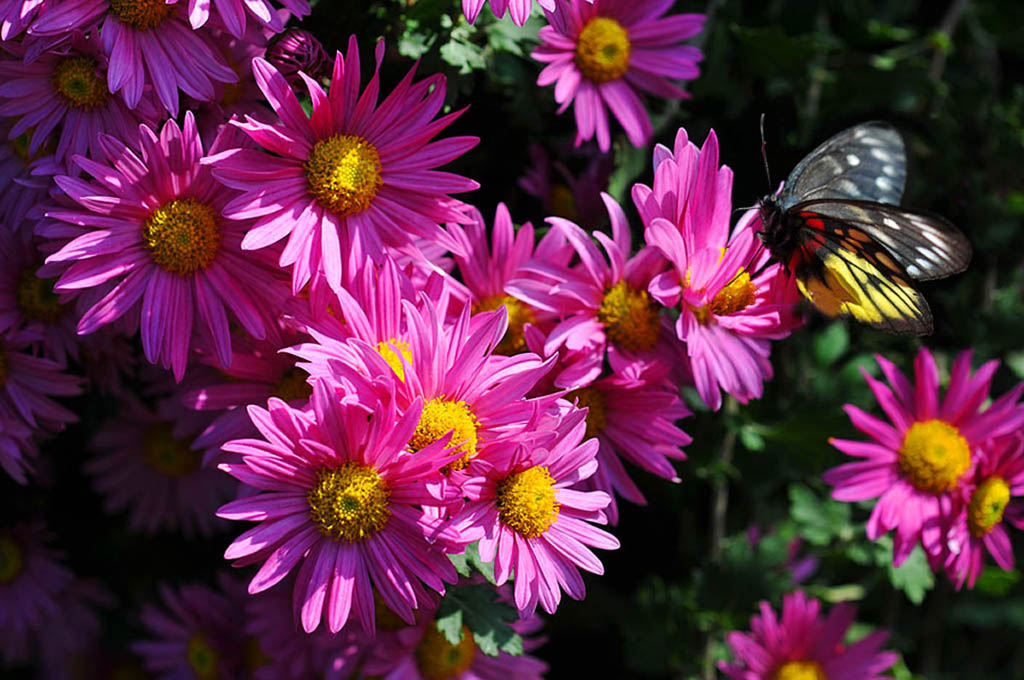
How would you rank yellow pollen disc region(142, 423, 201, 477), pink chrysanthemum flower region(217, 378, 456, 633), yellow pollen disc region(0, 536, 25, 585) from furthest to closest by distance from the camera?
yellow pollen disc region(142, 423, 201, 477), yellow pollen disc region(0, 536, 25, 585), pink chrysanthemum flower region(217, 378, 456, 633)

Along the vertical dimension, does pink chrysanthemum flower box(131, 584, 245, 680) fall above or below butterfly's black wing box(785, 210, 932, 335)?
below

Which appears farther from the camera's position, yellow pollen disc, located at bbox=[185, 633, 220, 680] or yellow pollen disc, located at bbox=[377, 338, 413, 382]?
yellow pollen disc, located at bbox=[185, 633, 220, 680]

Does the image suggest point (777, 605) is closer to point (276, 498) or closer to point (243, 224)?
point (276, 498)

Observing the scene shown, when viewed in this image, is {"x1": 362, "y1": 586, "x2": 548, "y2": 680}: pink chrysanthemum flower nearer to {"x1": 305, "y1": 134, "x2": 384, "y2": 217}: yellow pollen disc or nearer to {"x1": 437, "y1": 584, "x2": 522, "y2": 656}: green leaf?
{"x1": 437, "y1": 584, "x2": 522, "y2": 656}: green leaf

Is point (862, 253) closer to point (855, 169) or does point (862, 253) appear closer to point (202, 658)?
point (855, 169)

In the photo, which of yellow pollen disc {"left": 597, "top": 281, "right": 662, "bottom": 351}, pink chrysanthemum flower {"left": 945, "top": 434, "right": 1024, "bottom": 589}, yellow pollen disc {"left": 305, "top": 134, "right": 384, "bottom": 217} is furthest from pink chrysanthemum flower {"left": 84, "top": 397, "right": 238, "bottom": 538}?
pink chrysanthemum flower {"left": 945, "top": 434, "right": 1024, "bottom": 589}

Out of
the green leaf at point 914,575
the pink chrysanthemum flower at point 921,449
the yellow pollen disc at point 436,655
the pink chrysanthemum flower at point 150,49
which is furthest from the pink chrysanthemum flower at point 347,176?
the green leaf at point 914,575

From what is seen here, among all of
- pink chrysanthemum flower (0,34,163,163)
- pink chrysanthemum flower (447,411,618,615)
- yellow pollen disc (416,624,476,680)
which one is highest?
pink chrysanthemum flower (0,34,163,163)

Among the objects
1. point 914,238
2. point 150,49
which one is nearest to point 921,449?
point 914,238
